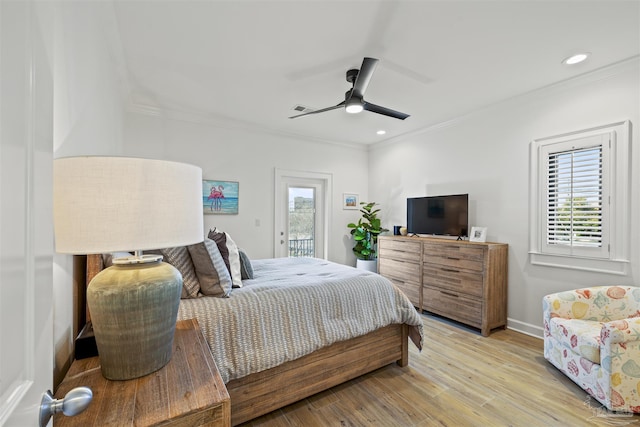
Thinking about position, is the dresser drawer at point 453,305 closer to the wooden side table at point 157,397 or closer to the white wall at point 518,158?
the white wall at point 518,158

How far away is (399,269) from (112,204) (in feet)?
12.5

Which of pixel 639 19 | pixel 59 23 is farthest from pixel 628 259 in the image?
pixel 59 23

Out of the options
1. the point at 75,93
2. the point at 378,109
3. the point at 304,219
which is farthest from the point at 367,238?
the point at 75,93

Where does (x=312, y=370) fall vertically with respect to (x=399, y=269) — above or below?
below

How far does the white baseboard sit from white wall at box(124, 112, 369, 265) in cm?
256

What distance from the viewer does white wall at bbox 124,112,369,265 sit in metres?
3.66

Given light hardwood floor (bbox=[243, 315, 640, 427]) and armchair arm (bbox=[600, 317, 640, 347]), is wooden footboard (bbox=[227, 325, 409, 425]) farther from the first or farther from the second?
armchair arm (bbox=[600, 317, 640, 347])

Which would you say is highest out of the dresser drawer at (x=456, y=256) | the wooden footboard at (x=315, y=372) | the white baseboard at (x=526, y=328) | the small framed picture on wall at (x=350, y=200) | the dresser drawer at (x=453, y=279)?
the small framed picture on wall at (x=350, y=200)

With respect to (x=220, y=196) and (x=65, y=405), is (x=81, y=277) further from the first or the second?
(x=220, y=196)

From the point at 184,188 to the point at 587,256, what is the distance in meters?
3.50

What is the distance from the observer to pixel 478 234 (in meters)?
3.49

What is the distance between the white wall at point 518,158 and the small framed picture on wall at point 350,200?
1.11m

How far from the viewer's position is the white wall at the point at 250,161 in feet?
12.0

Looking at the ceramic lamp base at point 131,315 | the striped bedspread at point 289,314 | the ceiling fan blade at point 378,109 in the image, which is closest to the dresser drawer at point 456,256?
the striped bedspread at point 289,314
